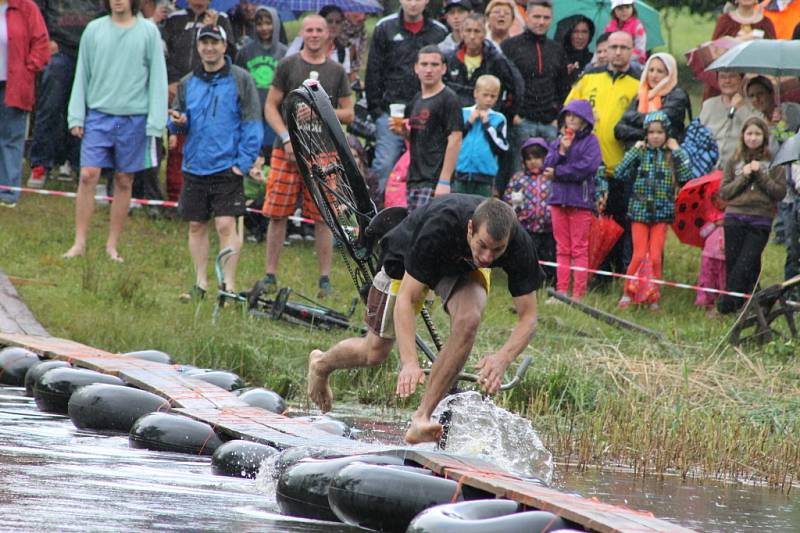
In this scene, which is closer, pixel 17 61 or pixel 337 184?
pixel 337 184

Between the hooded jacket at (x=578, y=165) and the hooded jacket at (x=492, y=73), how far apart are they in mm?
840

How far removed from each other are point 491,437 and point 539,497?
2657 mm

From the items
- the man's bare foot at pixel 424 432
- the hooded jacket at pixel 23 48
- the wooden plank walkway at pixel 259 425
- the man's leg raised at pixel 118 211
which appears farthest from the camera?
the hooded jacket at pixel 23 48

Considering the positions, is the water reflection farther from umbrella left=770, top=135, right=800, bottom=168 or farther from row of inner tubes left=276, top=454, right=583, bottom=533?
umbrella left=770, top=135, right=800, bottom=168

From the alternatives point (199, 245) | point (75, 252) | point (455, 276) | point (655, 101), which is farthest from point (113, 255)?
point (455, 276)

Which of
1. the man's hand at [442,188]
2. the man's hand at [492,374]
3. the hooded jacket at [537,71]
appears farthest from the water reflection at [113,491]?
the hooded jacket at [537,71]

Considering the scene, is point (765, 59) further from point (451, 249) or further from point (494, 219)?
point (494, 219)

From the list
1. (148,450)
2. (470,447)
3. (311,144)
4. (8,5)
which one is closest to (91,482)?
(148,450)

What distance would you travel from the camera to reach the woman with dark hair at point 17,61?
1616 centimetres

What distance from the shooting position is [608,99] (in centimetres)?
1588

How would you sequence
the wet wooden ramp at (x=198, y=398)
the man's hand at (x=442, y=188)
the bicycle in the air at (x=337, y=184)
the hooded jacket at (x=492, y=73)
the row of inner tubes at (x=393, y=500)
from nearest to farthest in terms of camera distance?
the row of inner tubes at (x=393, y=500), the wet wooden ramp at (x=198, y=398), the bicycle in the air at (x=337, y=184), the man's hand at (x=442, y=188), the hooded jacket at (x=492, y=73)

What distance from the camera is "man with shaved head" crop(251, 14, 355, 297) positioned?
14.5 metres

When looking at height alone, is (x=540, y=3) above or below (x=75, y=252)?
above

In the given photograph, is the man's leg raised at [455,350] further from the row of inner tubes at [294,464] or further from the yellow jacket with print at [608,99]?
the yellow jacket with print at [608,99]
